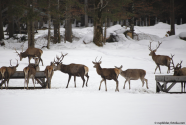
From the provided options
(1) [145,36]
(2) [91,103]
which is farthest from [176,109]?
(1) [145,36]

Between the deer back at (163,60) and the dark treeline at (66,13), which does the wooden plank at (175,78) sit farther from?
the dark treeline at (66,13)

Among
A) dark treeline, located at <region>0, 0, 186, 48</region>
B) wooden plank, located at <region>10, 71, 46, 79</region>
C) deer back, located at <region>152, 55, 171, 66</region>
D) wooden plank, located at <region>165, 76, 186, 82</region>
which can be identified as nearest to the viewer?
wooden plank, located at <region>165, 76, 186, 82</region>

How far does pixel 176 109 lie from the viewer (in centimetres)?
586

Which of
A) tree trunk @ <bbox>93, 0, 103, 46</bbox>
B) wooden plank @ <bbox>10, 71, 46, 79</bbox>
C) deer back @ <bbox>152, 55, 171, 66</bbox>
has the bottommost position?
wooden plank @ <bbox>10, 71, 46, 79</bbox>

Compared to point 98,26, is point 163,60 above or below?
below

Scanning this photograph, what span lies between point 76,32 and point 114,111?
30.4 meters

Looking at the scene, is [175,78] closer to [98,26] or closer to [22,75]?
[22,75]

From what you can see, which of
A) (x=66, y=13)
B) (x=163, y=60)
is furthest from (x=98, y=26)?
(x=163, y=60)

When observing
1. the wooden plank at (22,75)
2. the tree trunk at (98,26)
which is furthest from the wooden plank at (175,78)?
the tree trunk at (98,26)

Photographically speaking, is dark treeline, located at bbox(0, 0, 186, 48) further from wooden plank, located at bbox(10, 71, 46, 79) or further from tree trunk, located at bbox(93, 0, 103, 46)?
wooden plank, located at bbox(10, 71, 46, 79)

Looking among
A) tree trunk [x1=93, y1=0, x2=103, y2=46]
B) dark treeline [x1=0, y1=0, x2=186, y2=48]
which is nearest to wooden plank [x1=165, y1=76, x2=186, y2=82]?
dark treeline [x1=0, y1=0, x2=186, y2=48]

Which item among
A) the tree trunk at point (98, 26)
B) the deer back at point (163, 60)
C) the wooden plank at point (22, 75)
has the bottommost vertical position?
the wooden plank at point (22, 75)

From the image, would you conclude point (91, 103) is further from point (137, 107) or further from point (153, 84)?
point (153, 84)

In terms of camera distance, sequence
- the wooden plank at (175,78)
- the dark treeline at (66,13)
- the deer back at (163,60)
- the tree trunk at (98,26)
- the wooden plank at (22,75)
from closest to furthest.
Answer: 1. the wooden plank at (175,78)
2. the wooden plank at (22,75)
3. the deer back at (163,60)
4. the dark treeline at (66,13)
5. the tree trunk at (98,26)
